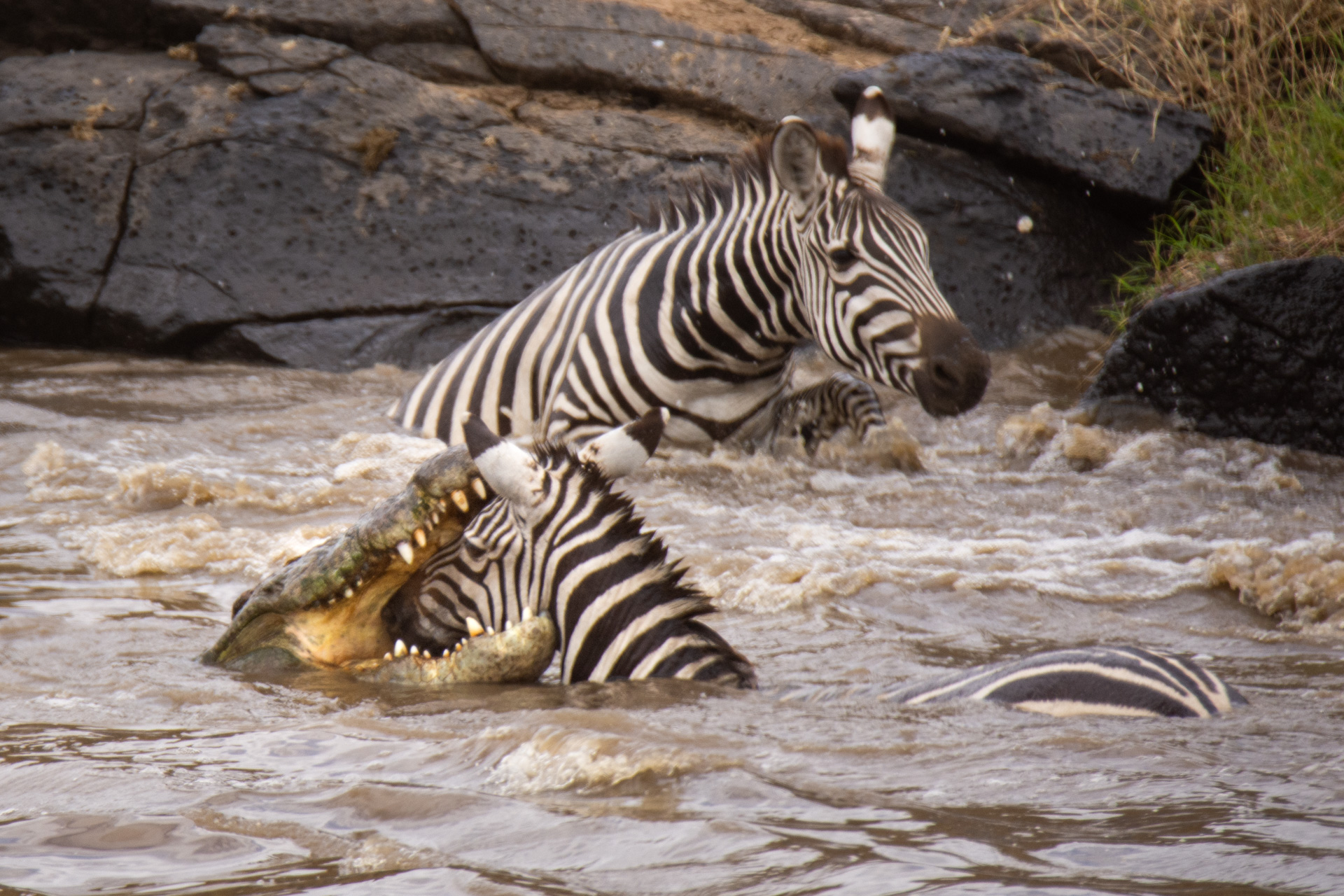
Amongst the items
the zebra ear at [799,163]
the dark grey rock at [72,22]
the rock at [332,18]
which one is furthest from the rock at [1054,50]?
the dark grey rock at [72,22]

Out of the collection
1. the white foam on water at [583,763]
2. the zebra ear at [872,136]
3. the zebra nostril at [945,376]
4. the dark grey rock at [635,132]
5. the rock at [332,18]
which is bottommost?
the white foam on water at [583,763]

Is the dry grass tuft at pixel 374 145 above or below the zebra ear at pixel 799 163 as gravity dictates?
above

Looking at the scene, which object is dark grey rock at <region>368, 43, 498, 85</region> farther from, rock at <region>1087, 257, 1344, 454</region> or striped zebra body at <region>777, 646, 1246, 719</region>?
striped zebra body at <region>777, 646, 1246, 719</region>

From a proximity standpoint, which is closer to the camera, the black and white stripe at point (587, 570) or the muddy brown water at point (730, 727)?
the muddy brown water at point (730, 727)

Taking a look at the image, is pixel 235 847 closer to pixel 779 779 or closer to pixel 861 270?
pixel 779 779

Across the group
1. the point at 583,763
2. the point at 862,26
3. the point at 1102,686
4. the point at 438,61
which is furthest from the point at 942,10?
the point at 583,763

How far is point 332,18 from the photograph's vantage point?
8414 mm

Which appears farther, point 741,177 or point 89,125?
point 89,125

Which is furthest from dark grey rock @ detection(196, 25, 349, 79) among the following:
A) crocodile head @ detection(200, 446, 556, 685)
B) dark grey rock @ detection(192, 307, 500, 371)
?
crocodile head @ detection(200, 446, 556, 685)

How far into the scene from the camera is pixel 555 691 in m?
2.64

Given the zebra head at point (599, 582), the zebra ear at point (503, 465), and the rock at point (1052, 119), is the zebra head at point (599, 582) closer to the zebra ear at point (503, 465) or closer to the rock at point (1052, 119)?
the zebra ear at point (503, 465)

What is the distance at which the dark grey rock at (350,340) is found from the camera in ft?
26.3

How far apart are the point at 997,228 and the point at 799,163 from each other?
3194mm

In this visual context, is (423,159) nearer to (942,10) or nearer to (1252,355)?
(942,10)
